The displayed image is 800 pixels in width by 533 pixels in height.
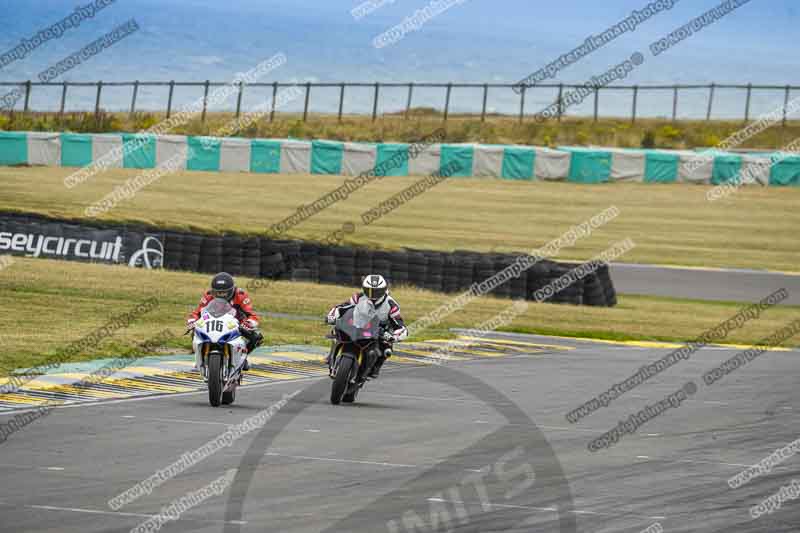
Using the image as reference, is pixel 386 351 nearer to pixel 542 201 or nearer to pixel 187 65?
pixel 542 201

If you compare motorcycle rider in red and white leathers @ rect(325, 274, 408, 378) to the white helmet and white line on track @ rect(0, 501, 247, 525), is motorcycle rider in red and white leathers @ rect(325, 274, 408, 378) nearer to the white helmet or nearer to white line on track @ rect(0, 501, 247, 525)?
the white helmet

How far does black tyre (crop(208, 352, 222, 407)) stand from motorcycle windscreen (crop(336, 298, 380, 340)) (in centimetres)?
167

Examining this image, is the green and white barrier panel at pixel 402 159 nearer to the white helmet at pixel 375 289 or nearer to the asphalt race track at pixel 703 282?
the asphalt race track at pixel 703 282

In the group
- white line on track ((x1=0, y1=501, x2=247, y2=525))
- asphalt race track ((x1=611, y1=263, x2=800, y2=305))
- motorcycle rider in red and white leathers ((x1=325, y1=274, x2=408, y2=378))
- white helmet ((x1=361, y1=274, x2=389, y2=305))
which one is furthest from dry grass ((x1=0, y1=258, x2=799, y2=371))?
white line on track ((x1=0, y1=501, x2=247, y2=525))

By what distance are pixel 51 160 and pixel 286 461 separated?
129 feet

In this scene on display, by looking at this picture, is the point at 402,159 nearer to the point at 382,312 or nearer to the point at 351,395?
the point at 382,312

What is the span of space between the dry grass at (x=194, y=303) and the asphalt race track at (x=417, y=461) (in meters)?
5.16

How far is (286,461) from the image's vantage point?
12195 millimetres

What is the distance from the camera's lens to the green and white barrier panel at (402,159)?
4947 centimetres

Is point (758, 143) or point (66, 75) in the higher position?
point (66, 75)

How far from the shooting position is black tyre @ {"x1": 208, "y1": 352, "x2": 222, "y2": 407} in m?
15.3

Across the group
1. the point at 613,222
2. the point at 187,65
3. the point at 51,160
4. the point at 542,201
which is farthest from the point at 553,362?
the point at 187,65

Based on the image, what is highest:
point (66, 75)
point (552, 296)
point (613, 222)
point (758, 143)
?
point (66, 75)

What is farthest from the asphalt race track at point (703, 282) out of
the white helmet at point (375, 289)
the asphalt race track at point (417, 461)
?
the white helmet at point (375, 289)
